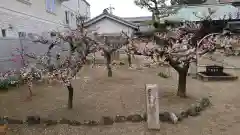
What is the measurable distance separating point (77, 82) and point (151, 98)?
6.71 meters

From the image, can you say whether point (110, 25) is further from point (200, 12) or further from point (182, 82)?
point (182, 82)

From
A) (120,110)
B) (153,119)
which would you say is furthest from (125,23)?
(153,119)

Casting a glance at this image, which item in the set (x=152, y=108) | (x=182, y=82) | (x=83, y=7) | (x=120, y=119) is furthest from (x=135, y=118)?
(x=83, y=7)

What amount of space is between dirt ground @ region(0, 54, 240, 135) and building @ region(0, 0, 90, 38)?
140 inches

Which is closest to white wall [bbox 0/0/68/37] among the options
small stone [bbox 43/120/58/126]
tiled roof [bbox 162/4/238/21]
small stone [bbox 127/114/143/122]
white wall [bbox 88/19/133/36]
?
white wall [bbox 88/19/133/36]

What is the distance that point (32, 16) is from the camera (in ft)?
47.9

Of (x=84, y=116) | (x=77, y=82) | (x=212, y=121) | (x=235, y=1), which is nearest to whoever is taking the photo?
(x=212, y=121)

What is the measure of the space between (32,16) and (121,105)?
373 inches

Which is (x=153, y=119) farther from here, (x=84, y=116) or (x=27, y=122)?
(x=27, y=122)

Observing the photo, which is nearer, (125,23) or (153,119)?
(153,119)

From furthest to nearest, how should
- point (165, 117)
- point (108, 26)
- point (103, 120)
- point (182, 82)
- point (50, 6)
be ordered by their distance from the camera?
point (108, 26)
point (50, 6)
point (182, 82)
point (165, 117)
point (103, 120)

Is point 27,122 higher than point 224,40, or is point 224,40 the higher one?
point 224,40

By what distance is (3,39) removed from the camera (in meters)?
10.4

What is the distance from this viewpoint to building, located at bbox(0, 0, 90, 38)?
38.3ft
